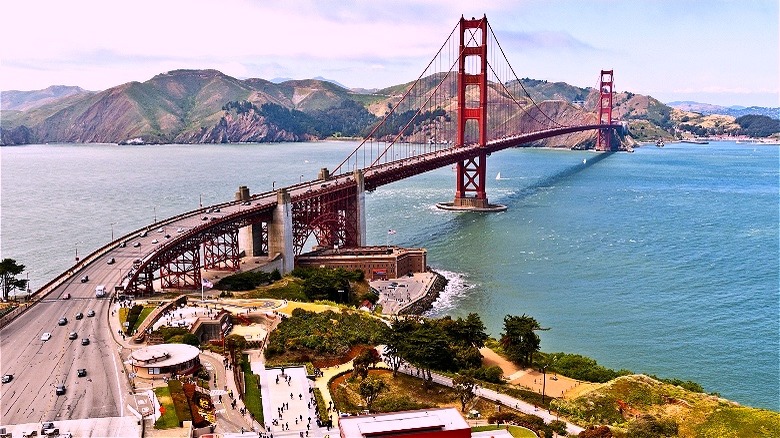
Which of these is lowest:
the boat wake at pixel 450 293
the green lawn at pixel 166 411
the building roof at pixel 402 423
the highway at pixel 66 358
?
the boat wake at pixel 450 293

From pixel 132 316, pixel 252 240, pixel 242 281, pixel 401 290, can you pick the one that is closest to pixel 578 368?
pixel 401 290

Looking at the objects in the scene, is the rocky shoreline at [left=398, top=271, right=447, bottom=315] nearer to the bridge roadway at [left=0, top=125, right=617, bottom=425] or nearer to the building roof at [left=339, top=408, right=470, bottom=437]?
the bridge roadway at [left=0, top=125, right=617, bottom=425]

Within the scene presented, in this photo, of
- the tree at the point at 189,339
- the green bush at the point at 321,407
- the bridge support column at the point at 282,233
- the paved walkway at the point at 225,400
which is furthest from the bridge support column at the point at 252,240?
the green bush at the point at 321,407

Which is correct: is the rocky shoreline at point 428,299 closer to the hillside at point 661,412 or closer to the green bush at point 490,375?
the green bush at point 490,375

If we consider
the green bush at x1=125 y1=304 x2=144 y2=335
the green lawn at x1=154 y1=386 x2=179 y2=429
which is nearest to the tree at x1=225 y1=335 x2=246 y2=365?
the green bush at x1=125 y1=304 x2=144 y2=335

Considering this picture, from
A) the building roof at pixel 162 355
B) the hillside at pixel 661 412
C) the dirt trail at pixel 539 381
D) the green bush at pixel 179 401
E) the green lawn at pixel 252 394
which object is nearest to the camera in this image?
the green bush at pixel 179 401

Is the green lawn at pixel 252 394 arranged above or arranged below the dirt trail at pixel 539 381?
above

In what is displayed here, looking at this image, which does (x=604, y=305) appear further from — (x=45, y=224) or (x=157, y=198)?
(x=157, y=198)
